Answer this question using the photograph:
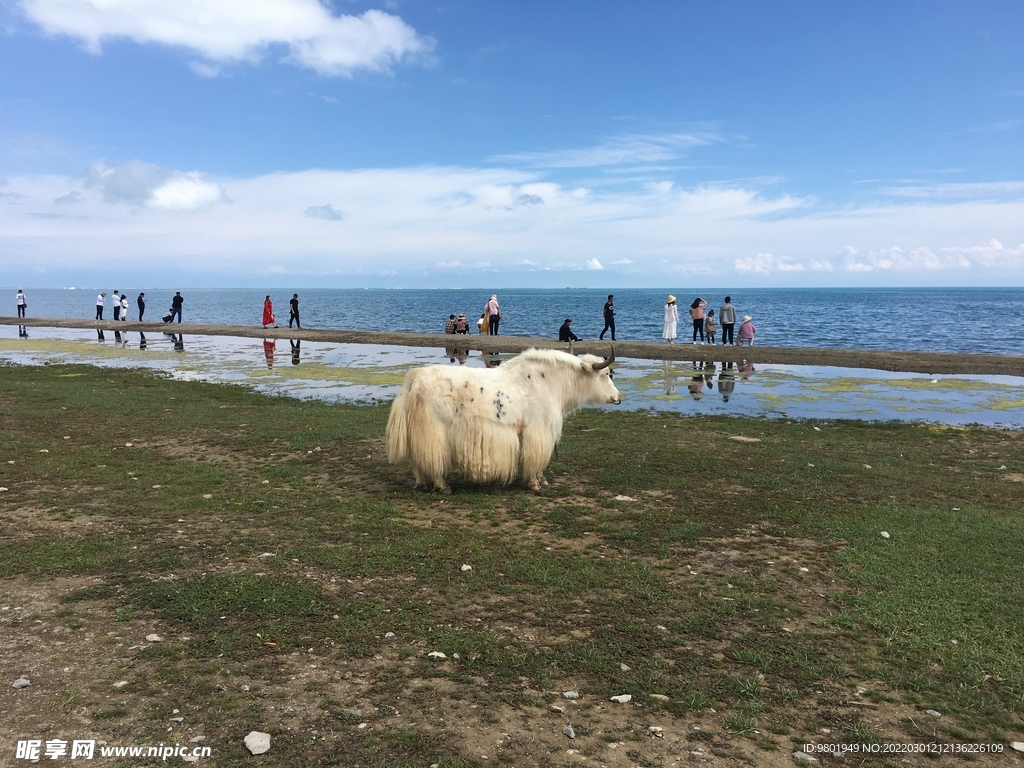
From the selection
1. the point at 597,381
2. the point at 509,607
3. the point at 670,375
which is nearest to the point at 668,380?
the point at 670,375

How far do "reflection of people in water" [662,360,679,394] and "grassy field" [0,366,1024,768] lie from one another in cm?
846

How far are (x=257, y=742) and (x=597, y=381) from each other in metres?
6.39

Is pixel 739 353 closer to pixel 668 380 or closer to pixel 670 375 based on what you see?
pixel 670 375

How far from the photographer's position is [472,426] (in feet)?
25.6

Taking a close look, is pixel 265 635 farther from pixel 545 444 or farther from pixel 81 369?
pixel 81 369

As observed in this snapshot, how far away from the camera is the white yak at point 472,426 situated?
7773 millimetres

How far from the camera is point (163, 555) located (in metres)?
5.69

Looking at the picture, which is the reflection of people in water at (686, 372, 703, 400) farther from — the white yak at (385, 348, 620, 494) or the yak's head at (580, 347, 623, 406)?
the white yak at (385, 348, 620, 494)

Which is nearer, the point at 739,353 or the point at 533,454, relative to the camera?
the point at 533,454

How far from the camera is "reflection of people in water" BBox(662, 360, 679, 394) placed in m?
17.9

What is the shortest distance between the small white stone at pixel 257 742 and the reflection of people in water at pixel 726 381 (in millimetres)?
14344

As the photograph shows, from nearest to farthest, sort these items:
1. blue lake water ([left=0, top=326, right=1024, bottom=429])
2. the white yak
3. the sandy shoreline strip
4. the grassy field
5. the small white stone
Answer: the small white stone
the grassy field
the white yak
blue lake water ([left=0, top=326, right=1024, bottom=429])
the sandy shoreline strip

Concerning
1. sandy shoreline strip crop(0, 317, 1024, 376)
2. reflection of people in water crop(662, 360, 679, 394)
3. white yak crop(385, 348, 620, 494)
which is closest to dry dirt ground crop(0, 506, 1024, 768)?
white yak crop(385, 348, 620, 494)

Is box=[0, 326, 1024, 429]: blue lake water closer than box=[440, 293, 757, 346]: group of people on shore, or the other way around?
box=[0, 326, 1024, 429]: blue lake water
